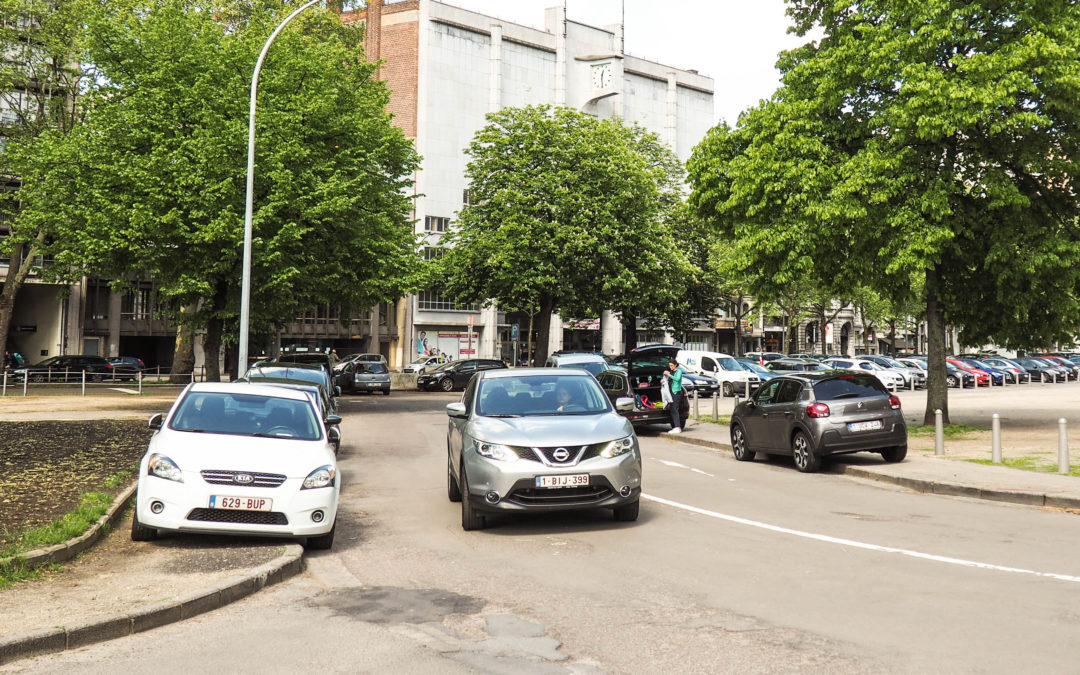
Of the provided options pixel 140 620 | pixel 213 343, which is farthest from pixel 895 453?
pixel 213 343

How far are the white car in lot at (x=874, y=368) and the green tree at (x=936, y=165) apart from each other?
2521 cm

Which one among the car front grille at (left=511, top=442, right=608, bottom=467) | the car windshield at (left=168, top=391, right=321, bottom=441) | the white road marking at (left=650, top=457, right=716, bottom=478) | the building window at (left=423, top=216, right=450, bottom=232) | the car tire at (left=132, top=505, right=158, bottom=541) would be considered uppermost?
the building window at (left=423, top=216, right=450, bottom=232)

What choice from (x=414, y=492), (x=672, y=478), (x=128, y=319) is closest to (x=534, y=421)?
(x=414, y=492)

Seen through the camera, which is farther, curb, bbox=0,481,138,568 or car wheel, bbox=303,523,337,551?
car wheel, bbox=303,523,337,551

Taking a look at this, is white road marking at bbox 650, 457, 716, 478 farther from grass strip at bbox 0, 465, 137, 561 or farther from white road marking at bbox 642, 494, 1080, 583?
grass strip at bbox 0, 465, 137, 561

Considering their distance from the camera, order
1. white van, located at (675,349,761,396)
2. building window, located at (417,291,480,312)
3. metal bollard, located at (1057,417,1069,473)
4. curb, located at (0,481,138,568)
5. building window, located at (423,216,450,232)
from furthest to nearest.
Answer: building window, located at (417,291,480,312), building window, located at (423,216,450,232), white van, located at (675,349,761,396), metal bollard, located at (1057,417,1069,473), curb, located at (0,481,138,568)

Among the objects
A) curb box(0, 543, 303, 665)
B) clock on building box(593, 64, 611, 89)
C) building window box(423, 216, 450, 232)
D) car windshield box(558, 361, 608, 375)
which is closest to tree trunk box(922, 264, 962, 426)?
car windshield box(558, 361, 608, 375)

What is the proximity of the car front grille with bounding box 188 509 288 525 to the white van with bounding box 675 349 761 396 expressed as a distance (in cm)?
3222

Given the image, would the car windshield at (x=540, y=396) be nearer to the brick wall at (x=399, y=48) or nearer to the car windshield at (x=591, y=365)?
the car windshield at (x=591, y=365)

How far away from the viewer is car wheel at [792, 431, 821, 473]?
15031 millimetres

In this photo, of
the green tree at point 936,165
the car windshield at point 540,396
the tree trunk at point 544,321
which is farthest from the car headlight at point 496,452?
the tree trunk at point 544,321

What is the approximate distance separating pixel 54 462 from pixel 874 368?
42835mm

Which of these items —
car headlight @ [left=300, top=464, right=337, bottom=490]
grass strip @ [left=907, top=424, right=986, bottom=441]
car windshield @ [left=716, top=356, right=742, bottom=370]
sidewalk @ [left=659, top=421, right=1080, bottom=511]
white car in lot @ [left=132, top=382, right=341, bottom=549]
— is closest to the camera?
white car in lot @ [left=132, top=382, right=341, bottom=549]

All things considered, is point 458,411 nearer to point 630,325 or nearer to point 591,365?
point 591,365
